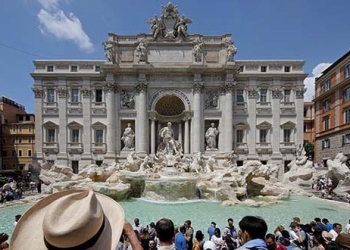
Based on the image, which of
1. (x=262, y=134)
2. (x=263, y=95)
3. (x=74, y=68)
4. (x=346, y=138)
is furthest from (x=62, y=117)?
(x=346, y=138)

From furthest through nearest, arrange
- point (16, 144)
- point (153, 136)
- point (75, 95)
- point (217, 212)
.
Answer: point (16, 144) < point (75, 95) < point (153, 136) < point (217, 212)

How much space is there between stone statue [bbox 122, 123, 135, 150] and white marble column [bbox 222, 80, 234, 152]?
354 inches

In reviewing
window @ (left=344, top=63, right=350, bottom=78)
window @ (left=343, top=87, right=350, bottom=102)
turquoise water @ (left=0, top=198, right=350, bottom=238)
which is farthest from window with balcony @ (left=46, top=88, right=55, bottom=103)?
window @ (left=344, top=63, right=350, bottom=78)

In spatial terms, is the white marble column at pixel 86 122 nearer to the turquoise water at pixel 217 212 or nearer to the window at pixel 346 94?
the turquoise water at pixel 217 212

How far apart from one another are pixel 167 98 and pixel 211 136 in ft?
19.5

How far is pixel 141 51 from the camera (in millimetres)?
22438

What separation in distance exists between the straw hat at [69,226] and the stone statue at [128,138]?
69.4 feet

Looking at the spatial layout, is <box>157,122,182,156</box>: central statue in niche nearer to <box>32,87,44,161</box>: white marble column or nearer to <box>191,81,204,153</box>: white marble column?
<box>191,81,204,153</box>: white marble column

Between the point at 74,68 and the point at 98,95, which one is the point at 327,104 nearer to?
the point at 98,95

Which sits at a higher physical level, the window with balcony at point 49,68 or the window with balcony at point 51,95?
the window with balcony at point 49,68

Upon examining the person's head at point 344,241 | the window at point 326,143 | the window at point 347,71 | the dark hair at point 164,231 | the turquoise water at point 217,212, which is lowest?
the turquoise water at point 217,212

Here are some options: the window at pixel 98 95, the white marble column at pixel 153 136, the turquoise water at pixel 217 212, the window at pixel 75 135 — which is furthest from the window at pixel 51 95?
the turquoise water at pixel 217 212

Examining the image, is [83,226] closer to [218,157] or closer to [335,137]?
[218,157]

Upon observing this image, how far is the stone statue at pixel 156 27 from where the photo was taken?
75.3 ft
